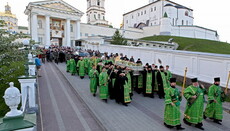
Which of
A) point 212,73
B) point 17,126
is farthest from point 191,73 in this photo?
point 17,126

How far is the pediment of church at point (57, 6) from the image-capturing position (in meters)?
41.0

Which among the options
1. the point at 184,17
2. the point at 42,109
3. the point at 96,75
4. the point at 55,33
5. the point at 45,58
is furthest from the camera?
the point at 184,17

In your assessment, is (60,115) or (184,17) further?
(184,17)

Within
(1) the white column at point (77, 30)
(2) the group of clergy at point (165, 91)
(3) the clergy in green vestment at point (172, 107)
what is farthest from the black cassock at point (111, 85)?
(1) the white column at point (77, 30)

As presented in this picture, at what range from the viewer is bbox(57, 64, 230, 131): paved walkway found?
5809mm

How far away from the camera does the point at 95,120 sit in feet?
20.7

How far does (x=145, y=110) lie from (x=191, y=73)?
5579 millimetres

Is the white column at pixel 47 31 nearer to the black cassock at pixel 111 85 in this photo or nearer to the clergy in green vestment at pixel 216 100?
the black cassock at pixel 111 85

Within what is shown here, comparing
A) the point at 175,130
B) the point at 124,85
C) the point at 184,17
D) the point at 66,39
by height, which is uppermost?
the point at 184,17

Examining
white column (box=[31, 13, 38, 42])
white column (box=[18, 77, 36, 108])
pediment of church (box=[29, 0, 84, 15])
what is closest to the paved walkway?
white column (box=[18, 77, 36, 108])

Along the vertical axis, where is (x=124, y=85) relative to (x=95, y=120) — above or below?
above

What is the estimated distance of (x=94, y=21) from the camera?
68.2 metres

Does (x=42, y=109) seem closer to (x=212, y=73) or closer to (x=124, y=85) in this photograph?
(x=124, y=85)

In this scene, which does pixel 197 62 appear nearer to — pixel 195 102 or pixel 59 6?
pixel 195 102
